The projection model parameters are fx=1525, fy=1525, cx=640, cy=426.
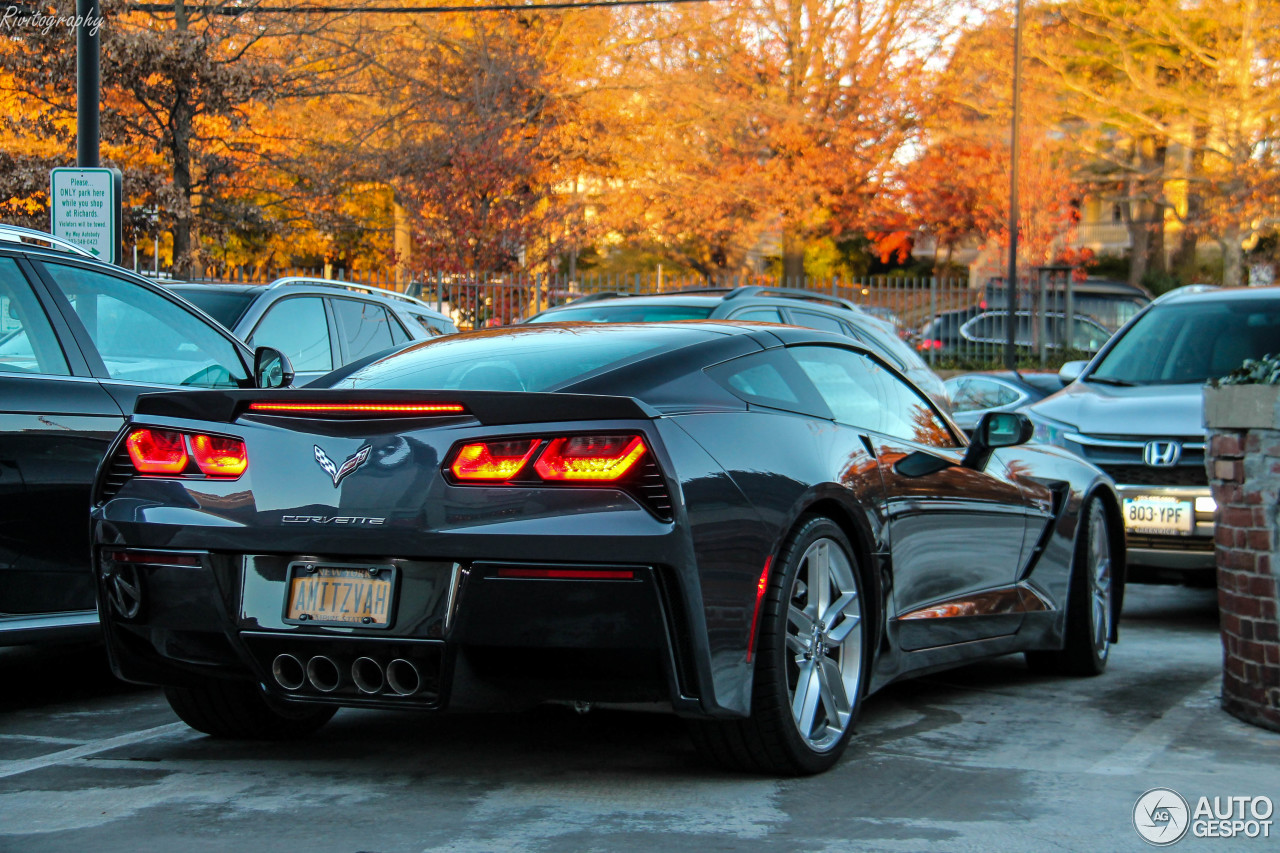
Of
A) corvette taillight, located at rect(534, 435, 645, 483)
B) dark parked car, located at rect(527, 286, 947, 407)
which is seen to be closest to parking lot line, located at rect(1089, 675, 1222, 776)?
corvette taillight, located at rect(534, 435, 645, 483)

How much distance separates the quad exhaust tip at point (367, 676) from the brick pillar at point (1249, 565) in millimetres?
3177

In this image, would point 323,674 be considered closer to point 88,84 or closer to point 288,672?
point 288,672

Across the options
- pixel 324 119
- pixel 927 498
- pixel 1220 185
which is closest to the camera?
pixel 927 498

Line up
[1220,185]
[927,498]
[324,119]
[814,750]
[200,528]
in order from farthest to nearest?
[1220,185], [324,119], [927,498], [814,750], [200,528]

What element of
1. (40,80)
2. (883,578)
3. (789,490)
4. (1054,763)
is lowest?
(1054,763)

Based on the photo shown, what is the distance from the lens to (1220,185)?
3928 cm

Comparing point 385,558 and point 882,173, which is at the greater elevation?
point 882,173

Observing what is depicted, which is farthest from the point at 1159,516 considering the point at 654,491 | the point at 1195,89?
the point at 1195,89

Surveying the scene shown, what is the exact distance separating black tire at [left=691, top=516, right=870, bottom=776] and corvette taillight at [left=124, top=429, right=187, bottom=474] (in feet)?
5.32

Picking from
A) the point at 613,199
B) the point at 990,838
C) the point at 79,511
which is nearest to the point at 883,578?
the point at 990,838

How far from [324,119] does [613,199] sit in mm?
9059

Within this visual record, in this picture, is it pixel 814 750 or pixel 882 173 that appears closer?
pixel 814 750

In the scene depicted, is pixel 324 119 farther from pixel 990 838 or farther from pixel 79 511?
pixel 990 838

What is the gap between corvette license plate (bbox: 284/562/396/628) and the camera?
153 inches
